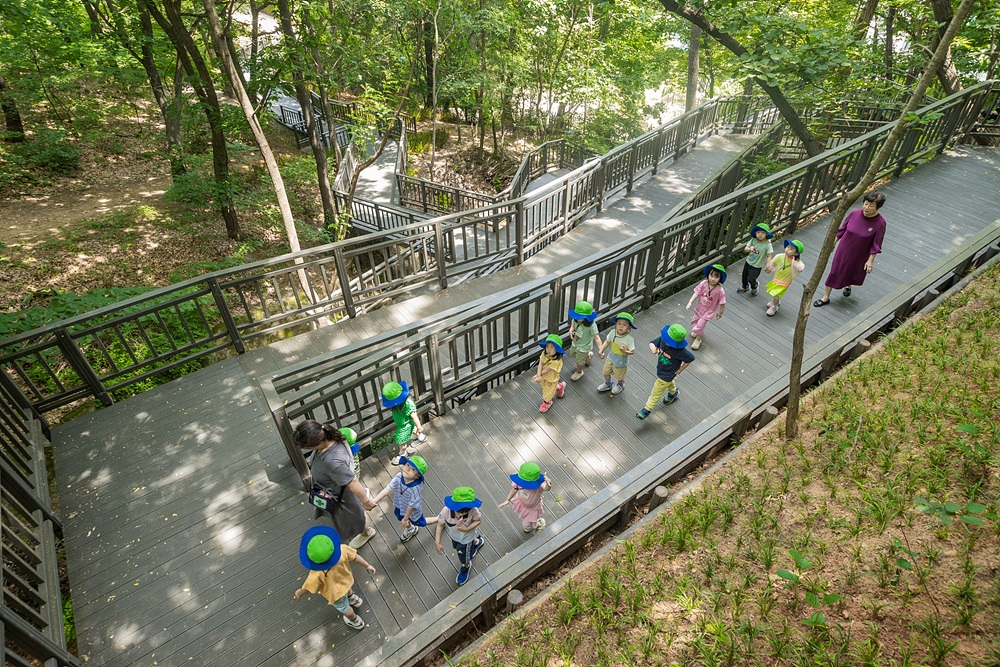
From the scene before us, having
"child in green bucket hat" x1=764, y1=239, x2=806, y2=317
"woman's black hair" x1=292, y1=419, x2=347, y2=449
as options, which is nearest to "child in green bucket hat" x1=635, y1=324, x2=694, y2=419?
"child in green bucket hat" x1=764, y1=239, x2=806, y2=317

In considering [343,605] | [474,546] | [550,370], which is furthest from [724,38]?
[343,605]

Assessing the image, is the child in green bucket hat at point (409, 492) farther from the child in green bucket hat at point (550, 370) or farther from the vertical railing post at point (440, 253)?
the vertical railing post at point (440, 253)

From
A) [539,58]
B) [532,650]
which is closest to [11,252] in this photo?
[532,650]

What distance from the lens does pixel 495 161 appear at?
20.0 m

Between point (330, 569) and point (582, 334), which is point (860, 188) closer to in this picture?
point (582, 334)

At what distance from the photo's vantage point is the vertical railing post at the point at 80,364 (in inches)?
207

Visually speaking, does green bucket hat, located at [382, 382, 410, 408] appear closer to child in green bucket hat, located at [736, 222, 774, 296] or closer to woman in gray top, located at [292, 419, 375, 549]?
woman in gray top, located at [292, 419, 375, 549]

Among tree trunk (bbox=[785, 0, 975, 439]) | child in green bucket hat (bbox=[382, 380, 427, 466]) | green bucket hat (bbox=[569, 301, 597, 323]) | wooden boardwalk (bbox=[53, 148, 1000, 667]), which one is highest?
tree trunk (bbox=[785, 0, 975, 439])

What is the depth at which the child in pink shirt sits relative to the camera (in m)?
5.82

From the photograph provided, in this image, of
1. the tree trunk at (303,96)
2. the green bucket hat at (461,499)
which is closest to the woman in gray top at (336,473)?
the green bucket hat at (461,499)

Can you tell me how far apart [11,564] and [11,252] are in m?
9.58

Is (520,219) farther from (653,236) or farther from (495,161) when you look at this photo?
(495,161)

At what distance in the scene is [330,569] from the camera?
362 centimetres

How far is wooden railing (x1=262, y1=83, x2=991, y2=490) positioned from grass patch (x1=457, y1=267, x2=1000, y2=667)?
2.58 meters
